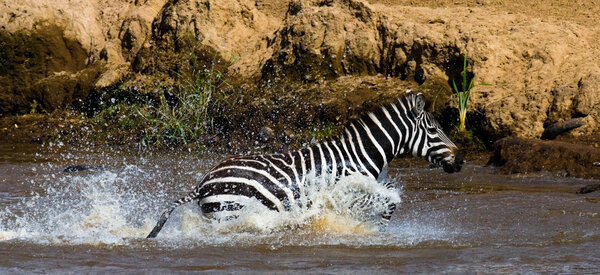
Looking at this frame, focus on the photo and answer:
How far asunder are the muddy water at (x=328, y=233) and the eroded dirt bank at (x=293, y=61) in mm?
2366

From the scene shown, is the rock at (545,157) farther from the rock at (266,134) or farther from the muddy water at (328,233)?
the rock at (266,134)

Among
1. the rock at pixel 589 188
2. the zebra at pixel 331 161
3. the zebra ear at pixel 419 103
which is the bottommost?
the rock at pixel 589 188

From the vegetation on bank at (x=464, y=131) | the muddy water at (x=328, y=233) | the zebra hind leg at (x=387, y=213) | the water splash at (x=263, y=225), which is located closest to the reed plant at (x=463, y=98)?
the vegetation on bank at (x=464, y=131)

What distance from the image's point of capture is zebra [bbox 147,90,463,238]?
694 cm

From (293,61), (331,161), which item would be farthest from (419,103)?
(293,61)

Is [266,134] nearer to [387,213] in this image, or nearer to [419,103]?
[419,103]

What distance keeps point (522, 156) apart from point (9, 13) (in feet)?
32.2

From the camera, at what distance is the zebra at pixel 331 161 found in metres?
6.94

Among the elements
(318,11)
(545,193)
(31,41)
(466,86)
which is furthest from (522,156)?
(31,41)

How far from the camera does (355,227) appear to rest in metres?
7.40

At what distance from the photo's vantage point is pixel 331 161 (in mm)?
7332

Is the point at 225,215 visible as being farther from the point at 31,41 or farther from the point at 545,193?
the point at 31,41

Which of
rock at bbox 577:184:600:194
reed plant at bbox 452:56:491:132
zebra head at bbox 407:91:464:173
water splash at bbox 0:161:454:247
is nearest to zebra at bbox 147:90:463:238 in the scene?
zebra head at bbox 407:91:464:173

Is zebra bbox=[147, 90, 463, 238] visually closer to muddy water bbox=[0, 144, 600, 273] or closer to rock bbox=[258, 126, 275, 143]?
muddy water bbox=[0, 144, 600, 273]
